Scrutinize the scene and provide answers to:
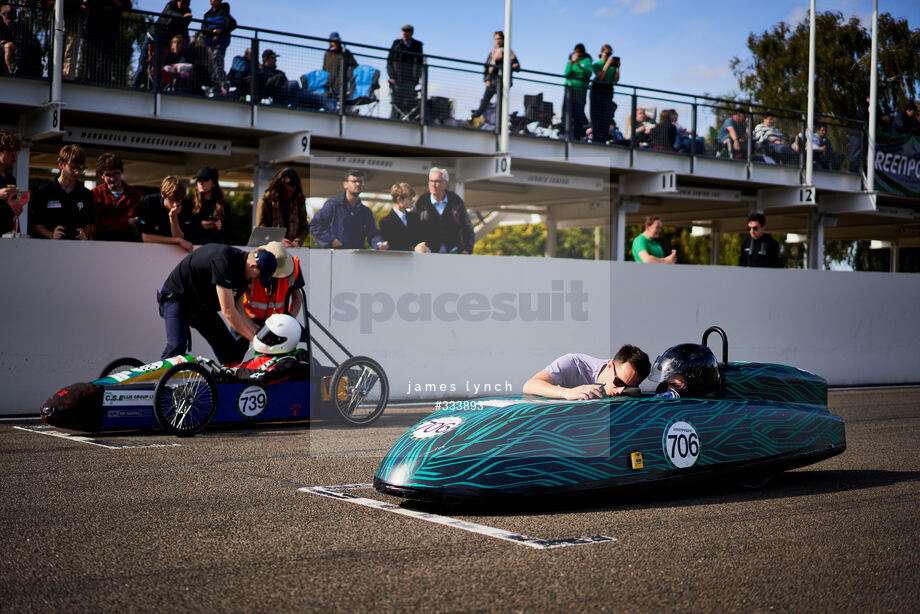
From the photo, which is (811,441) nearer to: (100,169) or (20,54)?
(100,169)

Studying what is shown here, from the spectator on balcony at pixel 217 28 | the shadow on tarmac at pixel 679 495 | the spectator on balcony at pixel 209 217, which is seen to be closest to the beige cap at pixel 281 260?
the spectator on balcony at pixel 209 217

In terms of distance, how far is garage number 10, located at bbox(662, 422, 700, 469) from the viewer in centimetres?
542

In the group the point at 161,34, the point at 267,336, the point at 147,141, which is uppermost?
the point at 161,34

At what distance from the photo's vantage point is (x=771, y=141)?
71.4 feet

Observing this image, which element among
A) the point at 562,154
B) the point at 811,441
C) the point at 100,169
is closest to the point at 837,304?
the point at 562,154

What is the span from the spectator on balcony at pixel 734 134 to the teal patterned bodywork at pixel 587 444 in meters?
15.8

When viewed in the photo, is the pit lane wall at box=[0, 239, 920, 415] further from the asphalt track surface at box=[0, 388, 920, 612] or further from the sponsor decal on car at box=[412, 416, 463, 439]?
the sponsor decal on car at box=[412, 416, 463, 439]

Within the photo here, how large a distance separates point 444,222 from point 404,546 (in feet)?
23.0

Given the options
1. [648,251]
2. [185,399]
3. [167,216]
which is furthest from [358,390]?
[648,251]

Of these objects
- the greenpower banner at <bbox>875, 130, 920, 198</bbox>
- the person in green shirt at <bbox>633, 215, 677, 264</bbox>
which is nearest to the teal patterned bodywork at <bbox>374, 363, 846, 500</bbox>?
the person in green shirt at <bbox>633, 215, 677, 264</bbox>

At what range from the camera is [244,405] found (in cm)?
827

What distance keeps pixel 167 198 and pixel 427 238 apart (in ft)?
9.19

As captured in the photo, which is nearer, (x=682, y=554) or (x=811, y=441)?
(x=682, y=554)

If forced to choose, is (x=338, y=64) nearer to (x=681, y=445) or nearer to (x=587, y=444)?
(x=681, y=445)
